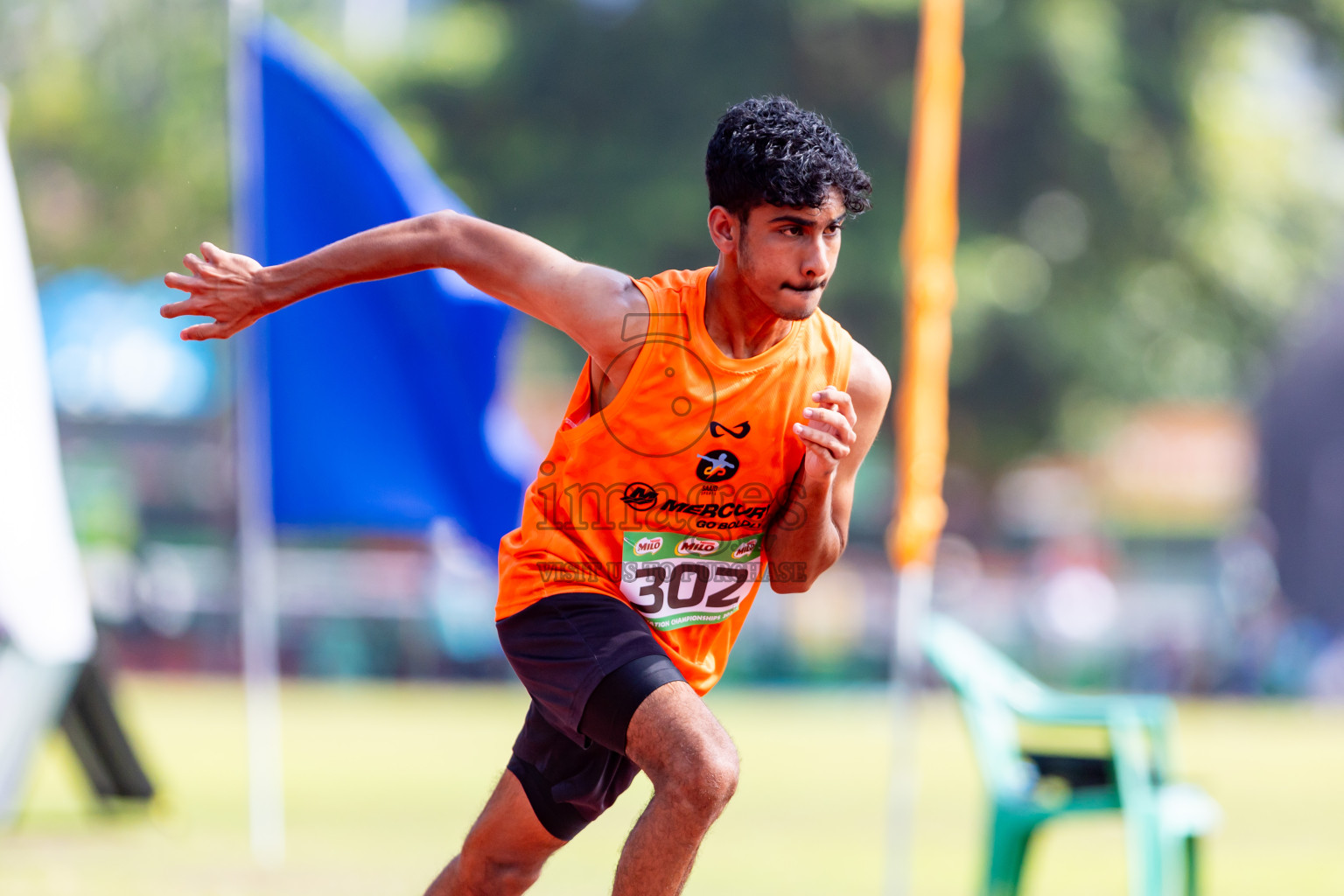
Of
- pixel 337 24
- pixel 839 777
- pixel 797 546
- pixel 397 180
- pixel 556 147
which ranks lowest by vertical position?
pixel 839 777

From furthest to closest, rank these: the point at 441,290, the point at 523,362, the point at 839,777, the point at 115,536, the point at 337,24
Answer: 1. the point at 523,362
2. the point at 337,24
3. the point at 115,536
4. the point at 839,777
5. the point at 441,290

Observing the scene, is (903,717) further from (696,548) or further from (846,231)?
(846,231)

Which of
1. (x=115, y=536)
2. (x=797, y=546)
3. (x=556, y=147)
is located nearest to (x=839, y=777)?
(x=797, y=546)

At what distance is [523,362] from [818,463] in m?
30.0

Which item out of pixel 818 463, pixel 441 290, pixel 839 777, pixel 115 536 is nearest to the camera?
pixel 818 463

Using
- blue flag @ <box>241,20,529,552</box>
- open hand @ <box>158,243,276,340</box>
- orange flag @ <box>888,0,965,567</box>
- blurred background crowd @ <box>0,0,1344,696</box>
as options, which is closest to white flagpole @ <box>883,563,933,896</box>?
orange flag @ <box>888,0,965,567</box>

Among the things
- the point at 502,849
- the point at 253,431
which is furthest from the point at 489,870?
the point at 253,431

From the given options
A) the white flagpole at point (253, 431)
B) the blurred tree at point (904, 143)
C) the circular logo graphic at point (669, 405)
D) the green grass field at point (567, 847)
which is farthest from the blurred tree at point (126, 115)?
the circular logo graphic at point (669, 405)

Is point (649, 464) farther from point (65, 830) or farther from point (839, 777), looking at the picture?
point (839, 777)

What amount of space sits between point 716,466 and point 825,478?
0.29 meters

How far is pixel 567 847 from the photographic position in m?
9.45

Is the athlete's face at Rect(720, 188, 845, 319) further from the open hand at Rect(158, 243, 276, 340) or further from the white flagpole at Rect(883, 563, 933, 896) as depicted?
the white flagpole at Rect(883, 563, 933, 896)

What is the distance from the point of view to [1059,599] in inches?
947

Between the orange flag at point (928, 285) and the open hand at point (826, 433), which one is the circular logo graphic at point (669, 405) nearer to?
the open hand at point (826, 433)
